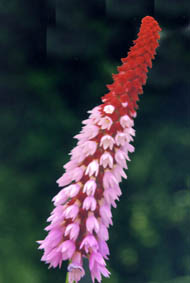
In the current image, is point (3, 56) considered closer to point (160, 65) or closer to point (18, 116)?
point (18, 116)

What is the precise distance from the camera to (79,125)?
134 cm

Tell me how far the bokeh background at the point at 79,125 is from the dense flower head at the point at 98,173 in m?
0.45

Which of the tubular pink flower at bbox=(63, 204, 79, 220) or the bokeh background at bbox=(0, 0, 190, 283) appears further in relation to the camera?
the bokeh background at bbox=(0, 0, 190, 283)

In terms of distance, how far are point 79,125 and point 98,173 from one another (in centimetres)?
52

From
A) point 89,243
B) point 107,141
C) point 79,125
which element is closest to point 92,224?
point 89,243

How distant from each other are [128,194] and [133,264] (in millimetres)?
229

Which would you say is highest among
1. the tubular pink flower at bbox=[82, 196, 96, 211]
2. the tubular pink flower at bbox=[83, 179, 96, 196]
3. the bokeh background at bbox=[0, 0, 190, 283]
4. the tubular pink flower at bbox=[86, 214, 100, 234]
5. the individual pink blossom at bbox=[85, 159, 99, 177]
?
the bokeh background at bbox=[0, 0, 190, 283]

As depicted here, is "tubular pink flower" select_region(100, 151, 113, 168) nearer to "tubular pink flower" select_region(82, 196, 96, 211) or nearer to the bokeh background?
"tubular pink flower" select_region(82, 196, 96, 211)

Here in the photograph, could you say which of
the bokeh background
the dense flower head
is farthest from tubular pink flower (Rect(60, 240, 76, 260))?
the bokeh background

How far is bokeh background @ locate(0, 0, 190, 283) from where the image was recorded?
1287mm

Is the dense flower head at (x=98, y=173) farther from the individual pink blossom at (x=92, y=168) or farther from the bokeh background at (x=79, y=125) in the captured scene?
the bokeh background at (x=79, y=125)

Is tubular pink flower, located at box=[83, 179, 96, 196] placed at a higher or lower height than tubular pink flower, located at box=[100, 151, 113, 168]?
lower

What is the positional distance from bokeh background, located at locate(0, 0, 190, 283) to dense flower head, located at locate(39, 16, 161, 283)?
0.45 m

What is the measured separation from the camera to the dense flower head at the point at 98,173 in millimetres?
807
